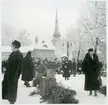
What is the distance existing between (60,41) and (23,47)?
399 millimetres

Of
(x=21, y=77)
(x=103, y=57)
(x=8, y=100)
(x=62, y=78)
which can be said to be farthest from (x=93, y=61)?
(x=8, y=100)

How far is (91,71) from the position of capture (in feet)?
9.69

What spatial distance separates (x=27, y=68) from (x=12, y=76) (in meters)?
0.18

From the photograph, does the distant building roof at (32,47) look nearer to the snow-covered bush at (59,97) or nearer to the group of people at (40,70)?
the group of people at (40,70)

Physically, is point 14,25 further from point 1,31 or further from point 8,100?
point 8,100

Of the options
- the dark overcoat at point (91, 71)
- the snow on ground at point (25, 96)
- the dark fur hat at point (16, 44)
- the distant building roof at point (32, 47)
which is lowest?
the snow on ground at point (25, 96)

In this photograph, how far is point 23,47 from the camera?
9.49ft

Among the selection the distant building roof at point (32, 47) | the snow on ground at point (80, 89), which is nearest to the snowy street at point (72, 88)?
the snow on ground at point (80, 89)

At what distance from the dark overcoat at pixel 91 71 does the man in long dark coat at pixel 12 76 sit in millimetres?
697

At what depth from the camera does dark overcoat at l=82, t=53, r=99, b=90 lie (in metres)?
2.94

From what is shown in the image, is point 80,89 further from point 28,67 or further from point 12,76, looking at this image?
point 12,76

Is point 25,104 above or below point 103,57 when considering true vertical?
below

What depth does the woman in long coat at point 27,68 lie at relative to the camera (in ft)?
9.42

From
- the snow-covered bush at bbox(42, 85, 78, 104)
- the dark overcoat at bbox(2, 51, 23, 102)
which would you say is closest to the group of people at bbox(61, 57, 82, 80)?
the snow-covered bush at bbox(42, 85, 78, 104)
